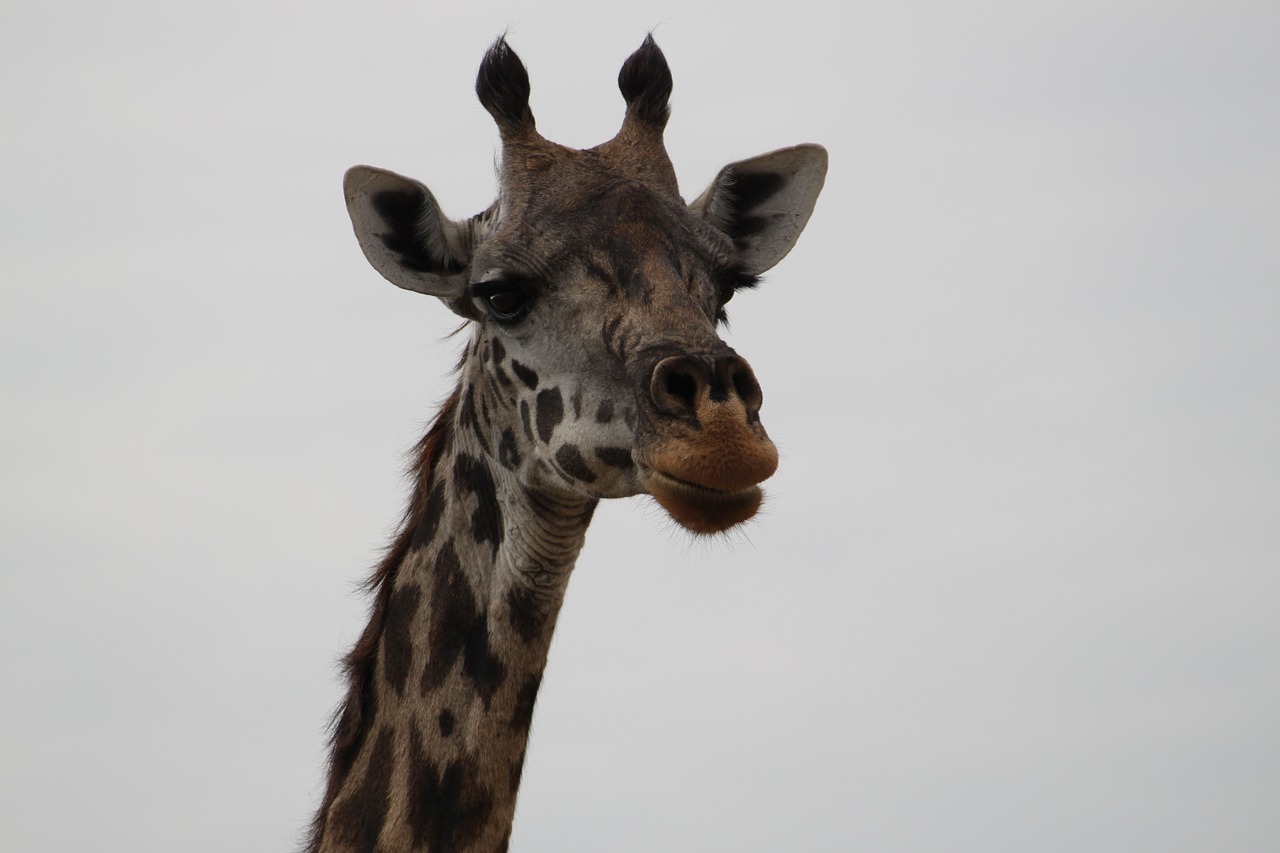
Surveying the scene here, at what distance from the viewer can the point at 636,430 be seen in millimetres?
8234

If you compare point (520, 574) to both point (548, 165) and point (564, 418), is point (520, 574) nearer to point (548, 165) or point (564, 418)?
point (564, 418)

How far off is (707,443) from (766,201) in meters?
3.41

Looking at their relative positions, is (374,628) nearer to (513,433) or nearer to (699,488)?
(513,433)

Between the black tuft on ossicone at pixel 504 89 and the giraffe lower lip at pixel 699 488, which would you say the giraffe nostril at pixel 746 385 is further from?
the black tuft on ossicone at pixel 504 89

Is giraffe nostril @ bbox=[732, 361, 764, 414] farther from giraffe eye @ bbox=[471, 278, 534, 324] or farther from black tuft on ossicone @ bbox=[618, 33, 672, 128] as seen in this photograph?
black tuft on ossicone @ bbox=[618, 33, 672, 128]

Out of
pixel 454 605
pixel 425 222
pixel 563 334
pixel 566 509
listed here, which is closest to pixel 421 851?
pixel 454 605

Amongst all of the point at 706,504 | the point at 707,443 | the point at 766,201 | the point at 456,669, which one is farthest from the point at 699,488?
the point at 766,201

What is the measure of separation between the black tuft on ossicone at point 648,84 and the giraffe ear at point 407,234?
1492 millimetres

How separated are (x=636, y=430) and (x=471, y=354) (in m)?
1.98

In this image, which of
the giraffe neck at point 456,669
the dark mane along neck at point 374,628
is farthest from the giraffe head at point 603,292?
the dark mane along neck at point 374,628

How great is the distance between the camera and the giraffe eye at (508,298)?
9102 millimetres

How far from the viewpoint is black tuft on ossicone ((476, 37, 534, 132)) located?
32.8 ft

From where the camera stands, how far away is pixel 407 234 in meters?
9.59

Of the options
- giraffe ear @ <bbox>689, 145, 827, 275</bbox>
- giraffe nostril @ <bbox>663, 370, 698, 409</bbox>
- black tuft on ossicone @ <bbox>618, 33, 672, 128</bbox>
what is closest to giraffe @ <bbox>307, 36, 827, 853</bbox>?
giraffe nostril @ <bbox>663, 370, 698, 409</bbox>
